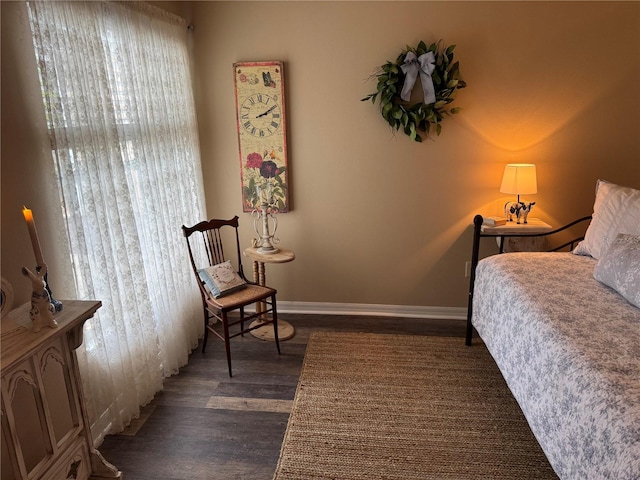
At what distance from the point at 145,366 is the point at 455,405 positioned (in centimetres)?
184

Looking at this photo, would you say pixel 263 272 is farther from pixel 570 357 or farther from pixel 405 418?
pixel 570 357

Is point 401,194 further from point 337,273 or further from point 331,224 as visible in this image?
point 337,273

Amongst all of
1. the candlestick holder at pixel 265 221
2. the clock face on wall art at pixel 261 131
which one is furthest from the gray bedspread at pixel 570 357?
the clock face on wall art at pixel 261 131

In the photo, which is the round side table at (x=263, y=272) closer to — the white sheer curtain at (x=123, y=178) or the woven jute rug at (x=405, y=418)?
the woven jute rug at (x=405, y=418)

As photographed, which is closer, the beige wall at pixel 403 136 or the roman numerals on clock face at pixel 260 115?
the beige wall at pixel 403 136

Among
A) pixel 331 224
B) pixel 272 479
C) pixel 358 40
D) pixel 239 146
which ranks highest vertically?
pixel 358 40

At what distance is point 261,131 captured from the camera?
3369 mm

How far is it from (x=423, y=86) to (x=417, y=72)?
109 mm

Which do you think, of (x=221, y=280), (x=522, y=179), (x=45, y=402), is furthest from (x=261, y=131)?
(x=45, y=402)

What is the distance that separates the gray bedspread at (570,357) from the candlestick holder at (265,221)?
1564mm

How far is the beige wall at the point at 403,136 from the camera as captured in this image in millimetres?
3035

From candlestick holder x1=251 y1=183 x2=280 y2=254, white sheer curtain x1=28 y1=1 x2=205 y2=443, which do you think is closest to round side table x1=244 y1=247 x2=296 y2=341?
candlestick holder x1=251 y1=183 x2=280 y2=254

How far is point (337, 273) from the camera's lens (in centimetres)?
365

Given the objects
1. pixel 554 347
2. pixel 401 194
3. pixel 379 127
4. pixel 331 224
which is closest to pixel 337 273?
pixel 331 224
